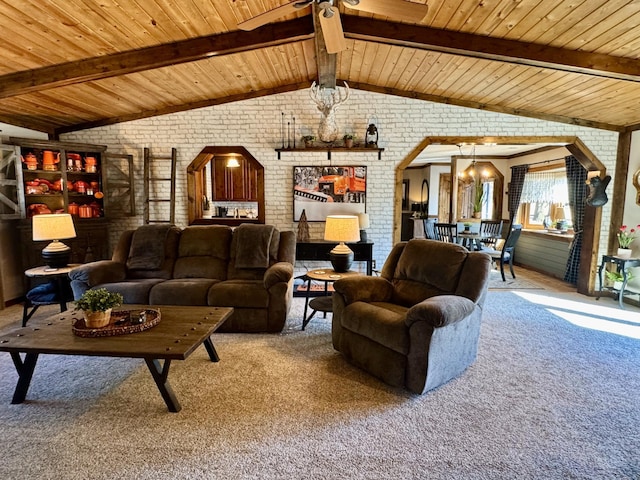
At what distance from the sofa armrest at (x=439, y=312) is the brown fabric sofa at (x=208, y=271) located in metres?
1.48

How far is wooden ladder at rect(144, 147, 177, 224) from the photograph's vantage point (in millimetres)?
5496

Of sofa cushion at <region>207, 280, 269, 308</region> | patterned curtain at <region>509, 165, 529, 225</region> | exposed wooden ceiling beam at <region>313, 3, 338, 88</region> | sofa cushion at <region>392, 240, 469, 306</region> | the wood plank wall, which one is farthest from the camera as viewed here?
patterned curtain at <region>509, 165, 529, 225</region>

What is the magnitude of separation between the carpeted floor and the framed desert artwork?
109 inches

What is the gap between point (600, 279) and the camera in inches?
189

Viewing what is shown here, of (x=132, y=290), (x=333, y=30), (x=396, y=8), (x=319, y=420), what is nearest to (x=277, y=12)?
(x=333, y=30)

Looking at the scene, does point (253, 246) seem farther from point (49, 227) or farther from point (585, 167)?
point (585, 167)

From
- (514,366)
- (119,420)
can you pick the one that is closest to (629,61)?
(514,366)

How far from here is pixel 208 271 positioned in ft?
13.1

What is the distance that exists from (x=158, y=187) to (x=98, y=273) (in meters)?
2.32

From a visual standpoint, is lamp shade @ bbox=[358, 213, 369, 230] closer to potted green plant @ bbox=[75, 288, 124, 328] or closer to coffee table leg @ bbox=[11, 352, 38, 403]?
potted green plant @ bbox=[75, 288, 124, 328]

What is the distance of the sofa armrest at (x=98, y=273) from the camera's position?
3.61 meters

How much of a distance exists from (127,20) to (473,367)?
157 inches

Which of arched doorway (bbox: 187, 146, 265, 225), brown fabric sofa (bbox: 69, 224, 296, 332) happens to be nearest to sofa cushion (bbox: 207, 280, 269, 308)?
brown fabric sofa (bbox: 69, 224, 296, 332)

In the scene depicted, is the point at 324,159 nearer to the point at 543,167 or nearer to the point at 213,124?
the point at 213,124
